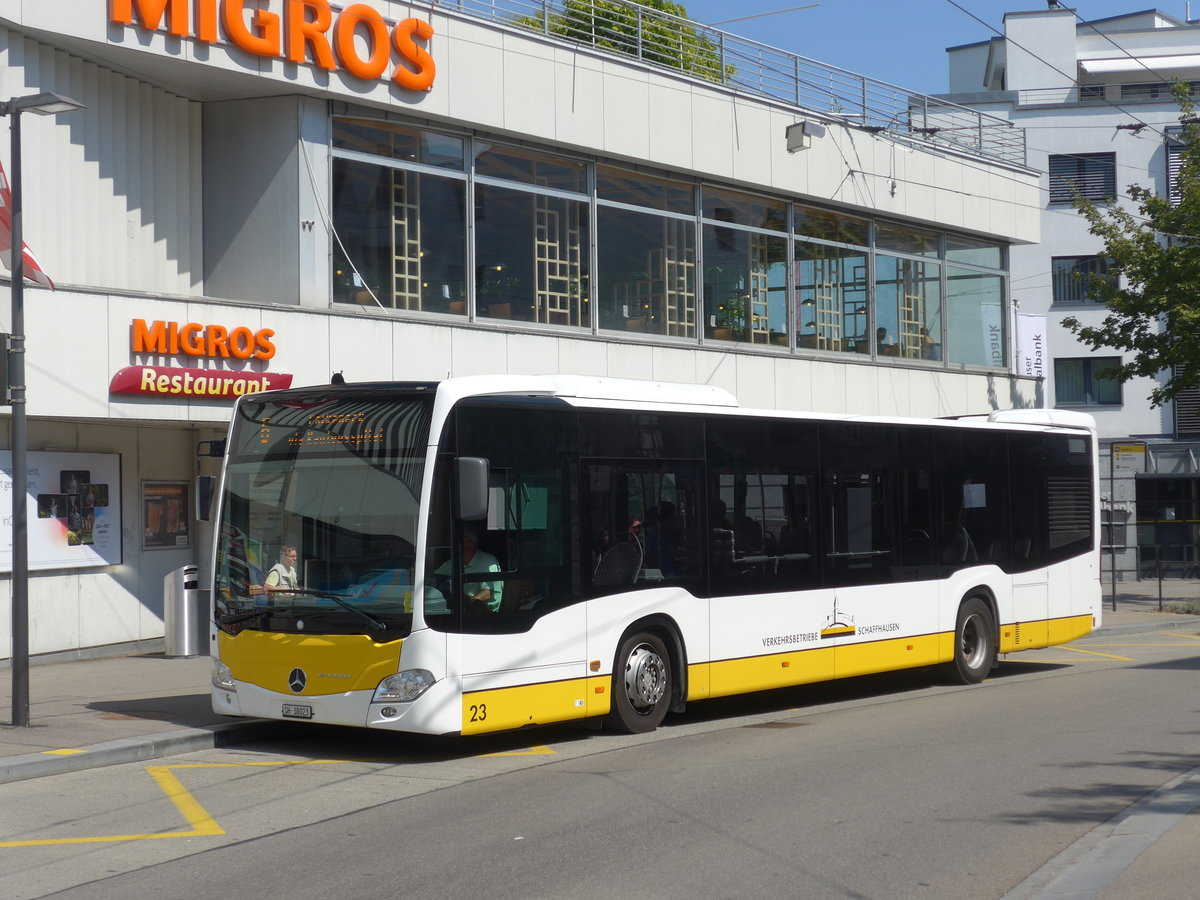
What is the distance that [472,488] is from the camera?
10.2 metres

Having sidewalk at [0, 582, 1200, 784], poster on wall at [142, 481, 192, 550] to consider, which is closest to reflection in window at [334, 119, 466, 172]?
poster on wall at [142, 481, 192, 550]

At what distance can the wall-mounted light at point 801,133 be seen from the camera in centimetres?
2445

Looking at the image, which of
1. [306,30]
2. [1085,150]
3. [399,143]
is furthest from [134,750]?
[1085,150]

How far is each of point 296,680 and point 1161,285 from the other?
73.9 ft

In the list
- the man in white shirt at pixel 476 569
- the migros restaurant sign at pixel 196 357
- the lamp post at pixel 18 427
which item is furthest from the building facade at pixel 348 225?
the man in white shirt at pixel 476 569

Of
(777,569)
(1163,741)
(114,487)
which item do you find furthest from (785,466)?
(114,487)

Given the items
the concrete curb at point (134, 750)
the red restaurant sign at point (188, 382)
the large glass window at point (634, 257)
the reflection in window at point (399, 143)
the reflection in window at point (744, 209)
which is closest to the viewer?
the concrete curb at point (134, 750)

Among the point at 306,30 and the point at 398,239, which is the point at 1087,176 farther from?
the point at 306,30

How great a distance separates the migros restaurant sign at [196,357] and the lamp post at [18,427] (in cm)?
441

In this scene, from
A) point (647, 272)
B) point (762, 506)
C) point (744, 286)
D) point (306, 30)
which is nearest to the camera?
point (762, 506)

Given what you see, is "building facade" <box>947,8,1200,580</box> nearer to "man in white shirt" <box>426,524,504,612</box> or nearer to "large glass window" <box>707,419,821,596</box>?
"large glass window" <box>707,419,821,596</box>

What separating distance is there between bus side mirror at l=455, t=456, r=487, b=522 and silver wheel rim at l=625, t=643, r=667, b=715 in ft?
7.86

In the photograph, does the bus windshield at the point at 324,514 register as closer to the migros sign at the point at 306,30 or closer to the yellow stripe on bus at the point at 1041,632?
the migros sign at the point at 306,30

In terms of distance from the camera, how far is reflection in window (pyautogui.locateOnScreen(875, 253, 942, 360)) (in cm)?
2784
